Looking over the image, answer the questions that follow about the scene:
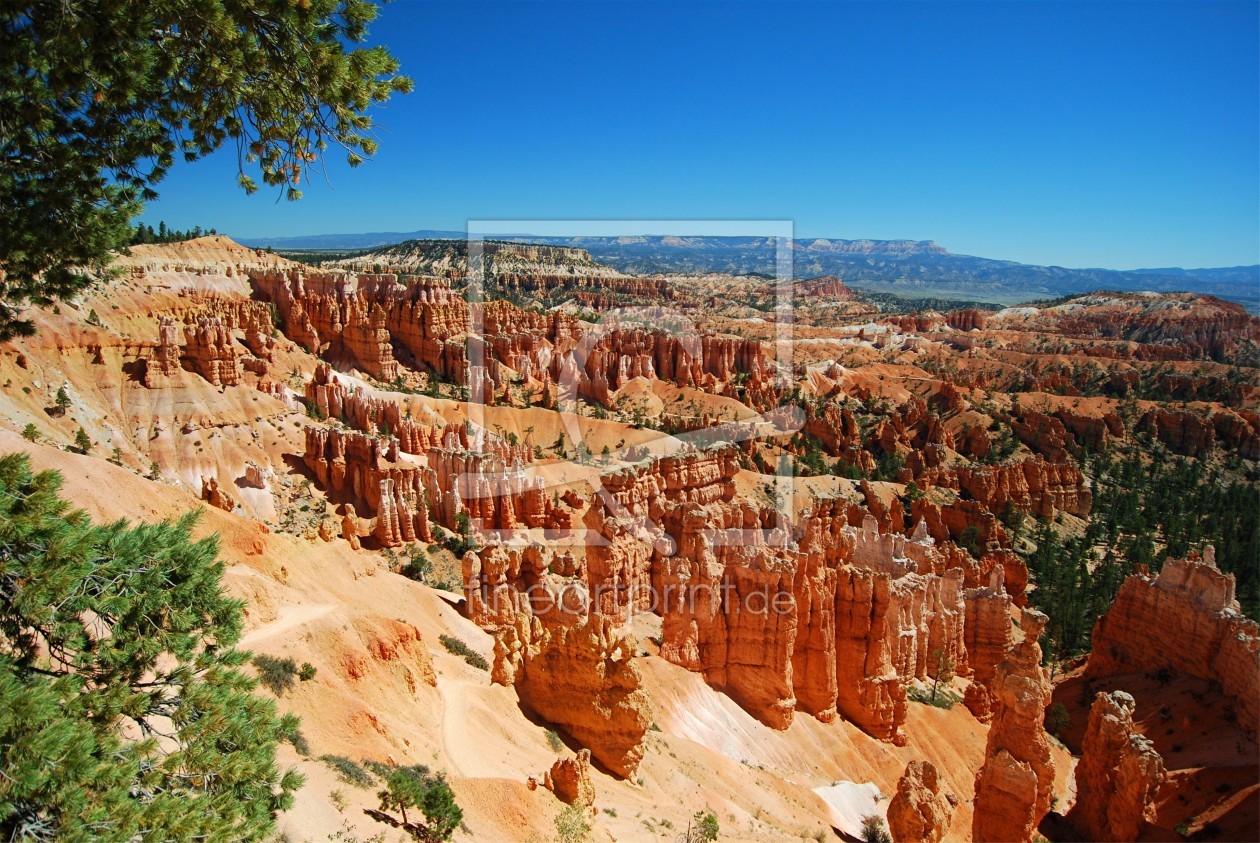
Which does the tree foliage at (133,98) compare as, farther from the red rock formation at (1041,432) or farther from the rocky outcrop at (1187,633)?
the red rock formation at (1041,432)

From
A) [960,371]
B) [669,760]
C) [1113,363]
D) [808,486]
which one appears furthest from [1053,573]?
[1113,363]

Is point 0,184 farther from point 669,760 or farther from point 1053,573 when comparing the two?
point 1053,573

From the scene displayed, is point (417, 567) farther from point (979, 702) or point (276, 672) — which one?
point (979, 702)

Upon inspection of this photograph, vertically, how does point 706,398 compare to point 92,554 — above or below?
below

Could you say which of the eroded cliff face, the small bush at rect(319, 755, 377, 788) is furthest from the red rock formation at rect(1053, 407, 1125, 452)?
the small bush at rect(319, 755, 377, 788)

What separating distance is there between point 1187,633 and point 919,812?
15.9m

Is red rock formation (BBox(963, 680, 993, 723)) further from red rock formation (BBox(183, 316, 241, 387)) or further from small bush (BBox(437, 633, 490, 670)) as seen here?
red rock formation (BBox(183, 316, 241, 387))

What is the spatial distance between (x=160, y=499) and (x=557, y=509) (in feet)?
62.9

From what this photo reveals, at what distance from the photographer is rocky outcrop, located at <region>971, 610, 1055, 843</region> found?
13.7 meters

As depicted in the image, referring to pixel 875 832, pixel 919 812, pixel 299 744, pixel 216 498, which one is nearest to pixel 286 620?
pixel 299 744

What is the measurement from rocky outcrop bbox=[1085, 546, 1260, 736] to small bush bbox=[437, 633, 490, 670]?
20012 mm

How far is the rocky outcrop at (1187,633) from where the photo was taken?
67.7ft

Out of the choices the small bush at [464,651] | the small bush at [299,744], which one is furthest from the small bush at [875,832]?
the small bush at [299,744]

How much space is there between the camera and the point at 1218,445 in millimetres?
63844
